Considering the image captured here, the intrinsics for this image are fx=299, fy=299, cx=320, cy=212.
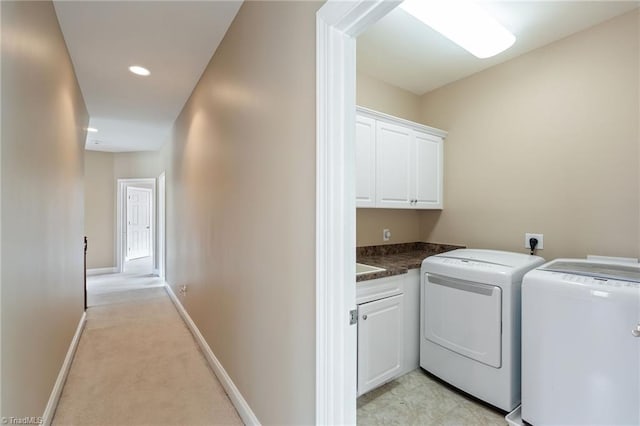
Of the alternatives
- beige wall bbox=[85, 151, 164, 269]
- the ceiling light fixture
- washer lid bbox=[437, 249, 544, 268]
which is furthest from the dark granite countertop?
beige wall bbox=[85, 151, 164, 269]

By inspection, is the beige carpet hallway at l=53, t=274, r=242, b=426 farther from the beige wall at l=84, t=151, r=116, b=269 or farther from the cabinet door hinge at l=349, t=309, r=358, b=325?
the beige wall at l=84, t=151, r=116, b=269

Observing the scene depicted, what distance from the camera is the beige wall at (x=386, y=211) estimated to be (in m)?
2.78

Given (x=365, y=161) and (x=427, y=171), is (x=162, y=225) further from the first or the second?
(x=427, y=171)

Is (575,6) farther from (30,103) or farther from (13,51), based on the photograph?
(30,103)

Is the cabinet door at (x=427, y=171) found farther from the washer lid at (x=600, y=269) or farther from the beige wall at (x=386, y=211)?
the washer lid at (x=600, y=269)

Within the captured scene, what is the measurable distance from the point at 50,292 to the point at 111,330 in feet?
5.36

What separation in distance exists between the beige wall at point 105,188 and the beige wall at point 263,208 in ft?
14.2

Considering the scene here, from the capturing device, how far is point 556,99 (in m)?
2.27

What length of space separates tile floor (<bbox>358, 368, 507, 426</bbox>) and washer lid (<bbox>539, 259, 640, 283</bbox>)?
3.31ft

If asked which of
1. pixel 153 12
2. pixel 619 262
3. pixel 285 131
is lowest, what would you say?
pixel 619 262

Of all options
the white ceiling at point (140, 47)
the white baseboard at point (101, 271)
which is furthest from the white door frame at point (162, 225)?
the white ceiling at point (140, 47)

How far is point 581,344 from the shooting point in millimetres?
1539

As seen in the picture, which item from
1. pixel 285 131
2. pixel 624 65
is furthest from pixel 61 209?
pixel 624 65

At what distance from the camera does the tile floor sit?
1854 millimetres
